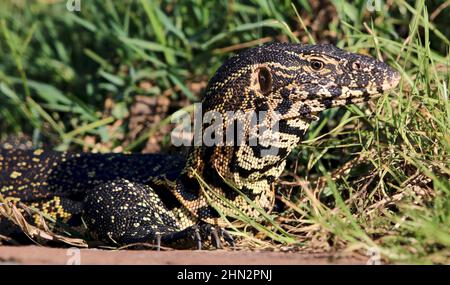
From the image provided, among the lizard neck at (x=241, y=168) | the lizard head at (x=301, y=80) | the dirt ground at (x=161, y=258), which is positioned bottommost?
the dirt ground at (x=161, y=258)

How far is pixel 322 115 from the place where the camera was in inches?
232

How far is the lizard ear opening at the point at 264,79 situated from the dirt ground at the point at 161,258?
3.52ft

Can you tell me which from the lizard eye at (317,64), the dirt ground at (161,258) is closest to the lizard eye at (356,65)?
the lizard eye at (317,64)

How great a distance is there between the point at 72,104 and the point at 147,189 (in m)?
2.25

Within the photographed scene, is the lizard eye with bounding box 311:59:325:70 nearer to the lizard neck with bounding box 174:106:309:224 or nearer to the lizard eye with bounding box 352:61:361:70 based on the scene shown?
the lizard eye with bounding box 352:61:361:70

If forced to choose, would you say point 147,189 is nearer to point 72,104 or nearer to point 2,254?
point 2,254

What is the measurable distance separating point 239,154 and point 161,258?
1.06m

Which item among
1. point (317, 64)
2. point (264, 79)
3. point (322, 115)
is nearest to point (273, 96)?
point (264, 79)

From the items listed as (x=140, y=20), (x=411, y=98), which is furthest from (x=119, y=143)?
(x=411, y=98)

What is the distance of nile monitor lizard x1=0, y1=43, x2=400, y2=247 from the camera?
4.64 meters

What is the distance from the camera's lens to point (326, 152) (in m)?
5.59

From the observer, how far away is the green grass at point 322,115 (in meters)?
4.20

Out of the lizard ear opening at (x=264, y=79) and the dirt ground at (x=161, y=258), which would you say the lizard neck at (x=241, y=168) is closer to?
the lizard ear opening at (x=264, y=79)

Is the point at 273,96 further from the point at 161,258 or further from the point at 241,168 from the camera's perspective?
the point at 161,258
